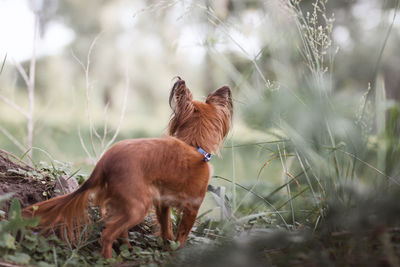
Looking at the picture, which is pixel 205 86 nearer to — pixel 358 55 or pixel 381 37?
pixel 358 55

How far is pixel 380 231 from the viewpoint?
1.38 meters

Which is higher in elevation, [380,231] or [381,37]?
[381,37]

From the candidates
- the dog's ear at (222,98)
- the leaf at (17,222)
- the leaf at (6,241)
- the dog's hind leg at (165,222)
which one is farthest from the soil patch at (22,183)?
the dog's ear at (222,98)

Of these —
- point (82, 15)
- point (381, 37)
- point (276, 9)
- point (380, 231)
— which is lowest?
point (380, 231)

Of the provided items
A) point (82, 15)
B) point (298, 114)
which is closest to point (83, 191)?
point (298, 114)

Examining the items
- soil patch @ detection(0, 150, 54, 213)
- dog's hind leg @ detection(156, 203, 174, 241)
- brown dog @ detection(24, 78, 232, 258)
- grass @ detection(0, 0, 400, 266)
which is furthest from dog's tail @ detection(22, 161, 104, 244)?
dog's hind leg @ detection(156, 203, 174, 241)

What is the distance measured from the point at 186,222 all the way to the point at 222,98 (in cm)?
101

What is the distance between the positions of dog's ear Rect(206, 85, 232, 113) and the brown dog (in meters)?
0.19

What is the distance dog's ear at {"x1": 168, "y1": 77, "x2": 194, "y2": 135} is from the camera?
2699mm

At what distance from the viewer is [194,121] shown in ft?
9.01

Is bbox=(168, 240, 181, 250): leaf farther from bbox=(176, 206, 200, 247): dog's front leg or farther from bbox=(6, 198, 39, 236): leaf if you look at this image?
bbox=(6, 198, 39, 236): leaf

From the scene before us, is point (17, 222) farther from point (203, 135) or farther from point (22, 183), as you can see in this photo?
point (203, 135)

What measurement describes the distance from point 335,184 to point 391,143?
39 centimetres

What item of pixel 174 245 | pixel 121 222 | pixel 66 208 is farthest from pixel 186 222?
pixel 66 208
